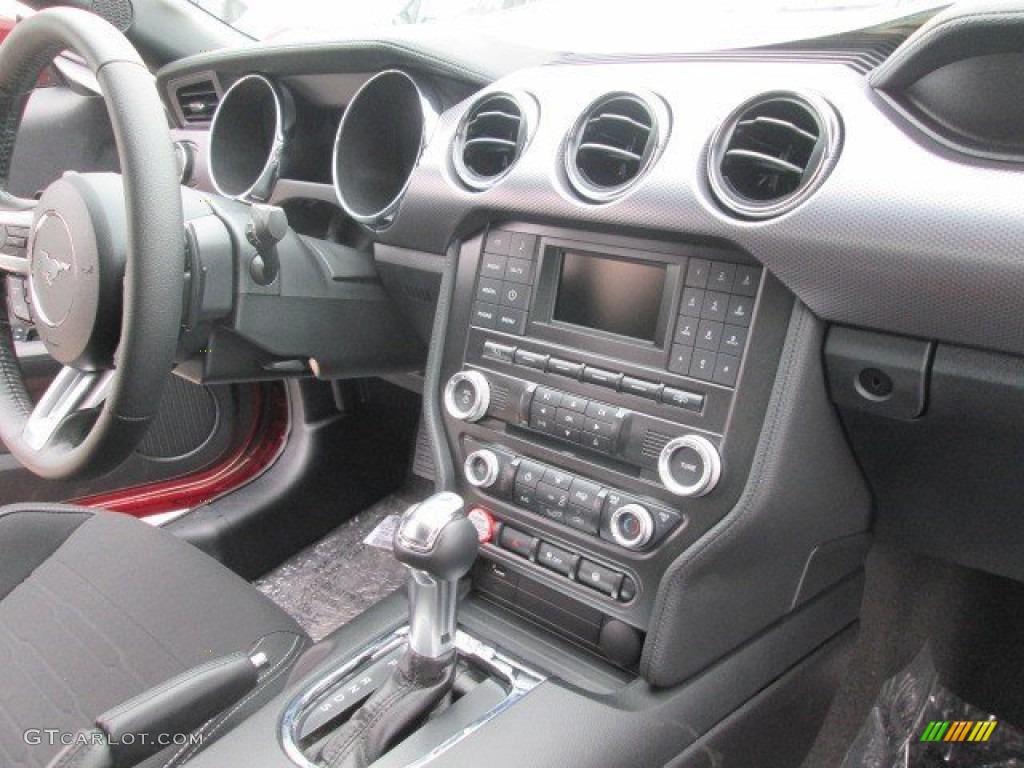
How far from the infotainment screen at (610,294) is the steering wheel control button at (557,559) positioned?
0.76 feet

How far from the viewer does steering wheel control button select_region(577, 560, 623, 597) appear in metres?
0.88

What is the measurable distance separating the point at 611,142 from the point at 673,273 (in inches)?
7.6

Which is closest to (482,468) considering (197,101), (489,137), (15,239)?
(489,137)

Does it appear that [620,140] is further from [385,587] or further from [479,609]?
[385,587]

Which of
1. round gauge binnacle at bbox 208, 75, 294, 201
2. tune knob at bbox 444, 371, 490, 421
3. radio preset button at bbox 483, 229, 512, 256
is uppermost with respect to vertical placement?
round gauge binnacle at bbox 208, 75, 294, 201

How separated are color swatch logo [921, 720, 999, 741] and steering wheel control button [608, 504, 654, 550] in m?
0.78

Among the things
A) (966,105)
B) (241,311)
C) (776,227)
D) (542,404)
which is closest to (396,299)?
(241,311)

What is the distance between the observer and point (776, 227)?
741mm

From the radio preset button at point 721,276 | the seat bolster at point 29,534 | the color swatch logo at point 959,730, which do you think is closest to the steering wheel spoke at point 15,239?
the seat bolster at point 29,534

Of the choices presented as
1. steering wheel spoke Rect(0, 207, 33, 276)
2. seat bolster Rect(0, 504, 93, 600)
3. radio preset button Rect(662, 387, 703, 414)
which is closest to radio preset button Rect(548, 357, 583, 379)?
radio preset button Rect(662, 387, 703, 414)

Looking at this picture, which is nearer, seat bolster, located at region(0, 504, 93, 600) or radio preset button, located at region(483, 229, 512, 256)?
radio preset button, located at region(483, 229, 512, 256)

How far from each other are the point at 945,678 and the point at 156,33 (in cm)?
181

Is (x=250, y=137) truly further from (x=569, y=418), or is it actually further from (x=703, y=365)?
(x=703, y=365)

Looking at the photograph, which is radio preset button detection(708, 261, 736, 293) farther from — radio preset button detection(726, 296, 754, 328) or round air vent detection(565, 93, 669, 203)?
round air vent detection(565, 93, 669, 203)
